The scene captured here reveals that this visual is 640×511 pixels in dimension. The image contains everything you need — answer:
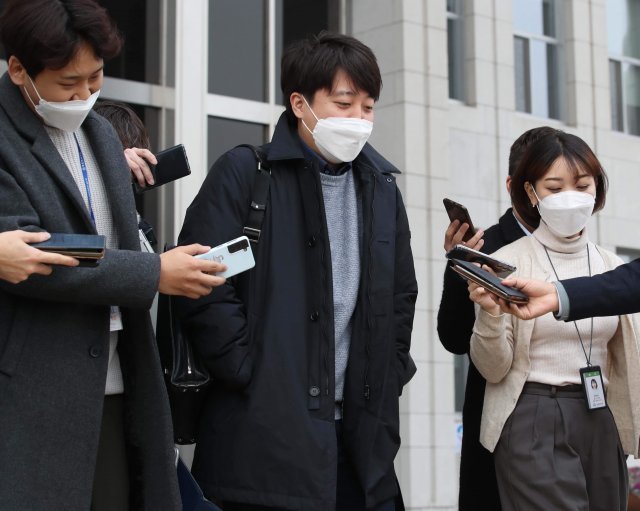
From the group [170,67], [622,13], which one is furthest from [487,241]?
[622,13]

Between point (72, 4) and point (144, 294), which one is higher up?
point (72, 4)

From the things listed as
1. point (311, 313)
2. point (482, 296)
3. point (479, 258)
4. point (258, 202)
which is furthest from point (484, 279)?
point (258, 202)

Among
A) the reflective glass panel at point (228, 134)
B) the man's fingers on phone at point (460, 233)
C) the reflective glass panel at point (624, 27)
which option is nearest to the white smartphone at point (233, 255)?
the man's fingers on phone at point (460, 233)

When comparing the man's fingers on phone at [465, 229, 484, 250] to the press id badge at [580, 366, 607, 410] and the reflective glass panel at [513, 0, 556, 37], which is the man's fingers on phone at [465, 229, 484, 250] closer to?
the press id badge at [580, 366, 607, 410]

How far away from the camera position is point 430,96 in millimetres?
12219

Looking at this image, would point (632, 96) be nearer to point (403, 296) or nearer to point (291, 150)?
point (403, 296)

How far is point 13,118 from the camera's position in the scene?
11.4ft

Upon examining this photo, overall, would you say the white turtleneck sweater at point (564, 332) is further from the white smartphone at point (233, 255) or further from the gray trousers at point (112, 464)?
the gray trousers at point (112, 464)

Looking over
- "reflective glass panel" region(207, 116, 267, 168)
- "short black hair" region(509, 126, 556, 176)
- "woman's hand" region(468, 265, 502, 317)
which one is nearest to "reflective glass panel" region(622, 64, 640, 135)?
"reflective glass panel" region(207, 116, 267, 168)

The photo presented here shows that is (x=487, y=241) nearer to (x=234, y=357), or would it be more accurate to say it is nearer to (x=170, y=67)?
(x=234, y=357)

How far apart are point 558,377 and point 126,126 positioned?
1935 millimetres

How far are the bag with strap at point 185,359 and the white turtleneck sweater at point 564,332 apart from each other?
1.34 meters

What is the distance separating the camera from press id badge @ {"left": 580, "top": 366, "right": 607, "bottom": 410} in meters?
4.73

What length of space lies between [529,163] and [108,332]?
227 centimetres
